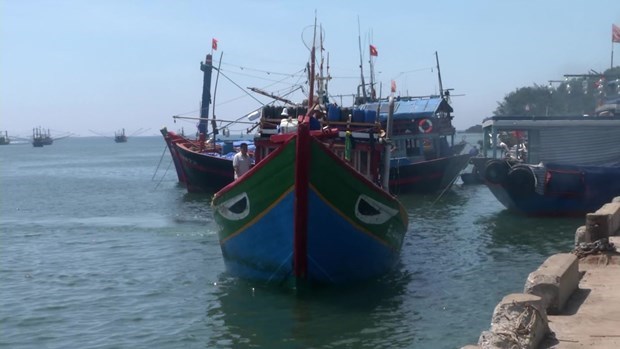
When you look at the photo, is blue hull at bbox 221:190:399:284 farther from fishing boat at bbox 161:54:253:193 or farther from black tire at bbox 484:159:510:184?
fishing boat at bbox 161:54:253:193

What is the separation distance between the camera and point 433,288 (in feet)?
47.7

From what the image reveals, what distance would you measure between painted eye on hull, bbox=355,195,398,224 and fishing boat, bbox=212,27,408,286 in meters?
0.02

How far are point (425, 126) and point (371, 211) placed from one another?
2047 cm

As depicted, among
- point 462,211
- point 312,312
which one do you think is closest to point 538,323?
point 312,312

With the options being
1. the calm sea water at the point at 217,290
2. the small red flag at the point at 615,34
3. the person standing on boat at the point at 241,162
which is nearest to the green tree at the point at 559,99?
the small red flag at the point at 615,34

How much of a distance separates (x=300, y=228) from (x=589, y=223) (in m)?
4.01

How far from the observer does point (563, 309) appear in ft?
26.9

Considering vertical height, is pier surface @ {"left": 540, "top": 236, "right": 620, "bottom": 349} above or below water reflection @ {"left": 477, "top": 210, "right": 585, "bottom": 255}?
above

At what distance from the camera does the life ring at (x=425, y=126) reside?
33719mm

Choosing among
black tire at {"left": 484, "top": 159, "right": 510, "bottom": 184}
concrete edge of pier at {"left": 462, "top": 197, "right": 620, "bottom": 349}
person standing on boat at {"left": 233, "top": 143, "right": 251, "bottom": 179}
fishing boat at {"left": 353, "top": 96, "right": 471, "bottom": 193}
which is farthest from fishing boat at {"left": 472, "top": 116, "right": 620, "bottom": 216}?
concrete edge of pier at {"left": 462, "top": 197, "right": 620, "bottom": 349}

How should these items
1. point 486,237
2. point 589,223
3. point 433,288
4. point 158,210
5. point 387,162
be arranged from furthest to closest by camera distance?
point 158,210
point 486,237
point 387,162
point 433,288
point 589,223

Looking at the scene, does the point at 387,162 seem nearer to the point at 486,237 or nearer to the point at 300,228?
the point at 300,228

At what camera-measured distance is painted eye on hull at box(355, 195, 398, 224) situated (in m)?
13.5

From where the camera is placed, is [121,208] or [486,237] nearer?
[486,237]
